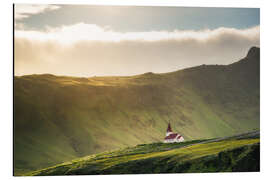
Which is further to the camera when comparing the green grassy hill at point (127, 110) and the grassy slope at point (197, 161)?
the green grassy hill at point (127, 110)

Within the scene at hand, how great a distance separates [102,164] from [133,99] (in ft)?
207

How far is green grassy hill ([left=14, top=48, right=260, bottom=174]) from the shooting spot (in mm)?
89438

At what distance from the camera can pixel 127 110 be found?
373 ft

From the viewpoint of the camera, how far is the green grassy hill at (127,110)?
3521 inches

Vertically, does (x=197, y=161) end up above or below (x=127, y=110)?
below

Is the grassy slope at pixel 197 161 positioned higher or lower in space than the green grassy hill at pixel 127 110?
Result: lower

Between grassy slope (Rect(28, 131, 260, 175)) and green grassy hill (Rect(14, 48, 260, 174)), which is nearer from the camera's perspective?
grassy slope (Rect(28, 131, 260, 175))

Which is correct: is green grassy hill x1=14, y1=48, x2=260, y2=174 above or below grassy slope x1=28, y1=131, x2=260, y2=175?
above

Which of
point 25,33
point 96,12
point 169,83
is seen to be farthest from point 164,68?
point 169,83

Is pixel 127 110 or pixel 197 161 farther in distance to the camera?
pixel 127 110

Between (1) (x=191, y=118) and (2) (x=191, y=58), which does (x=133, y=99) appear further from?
(2) (x=191, y=58)

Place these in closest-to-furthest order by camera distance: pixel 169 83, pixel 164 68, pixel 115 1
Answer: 1. pixel 115 1
2. pixel 164 68
3. pixel 169 83

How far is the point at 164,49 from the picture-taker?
64.8 metres
